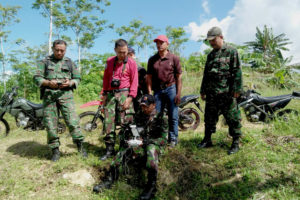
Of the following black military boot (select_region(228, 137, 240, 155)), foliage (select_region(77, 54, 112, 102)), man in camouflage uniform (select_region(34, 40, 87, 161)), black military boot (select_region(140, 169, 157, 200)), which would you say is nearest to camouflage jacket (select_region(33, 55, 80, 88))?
man in camouflage uniform (select_region(34, 40, 87, 161))

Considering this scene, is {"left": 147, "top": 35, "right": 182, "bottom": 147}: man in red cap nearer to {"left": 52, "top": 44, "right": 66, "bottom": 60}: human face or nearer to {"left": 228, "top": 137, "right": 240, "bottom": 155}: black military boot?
{"left": 228, "top": 137, "right": 240, "bottom": 155}: black military boot

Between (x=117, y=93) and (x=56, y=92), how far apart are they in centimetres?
113

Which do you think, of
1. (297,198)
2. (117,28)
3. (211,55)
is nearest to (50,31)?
(117,28)

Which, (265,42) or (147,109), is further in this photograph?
(265,42)

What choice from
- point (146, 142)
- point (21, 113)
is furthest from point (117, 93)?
point (21, 113)

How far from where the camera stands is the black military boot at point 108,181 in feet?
9.18

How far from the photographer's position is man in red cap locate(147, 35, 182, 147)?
11.9 ft

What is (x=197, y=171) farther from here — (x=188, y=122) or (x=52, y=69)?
(x=52, y=69)

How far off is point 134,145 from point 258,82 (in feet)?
39.9

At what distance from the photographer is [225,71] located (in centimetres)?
322

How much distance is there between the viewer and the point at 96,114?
16.2ft

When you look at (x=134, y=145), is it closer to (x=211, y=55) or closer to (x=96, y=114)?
(x=211, y=55)

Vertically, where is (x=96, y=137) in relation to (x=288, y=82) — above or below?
below

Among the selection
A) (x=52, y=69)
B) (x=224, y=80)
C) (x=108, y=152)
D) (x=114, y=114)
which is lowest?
→ (x=108, y=152)
